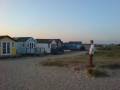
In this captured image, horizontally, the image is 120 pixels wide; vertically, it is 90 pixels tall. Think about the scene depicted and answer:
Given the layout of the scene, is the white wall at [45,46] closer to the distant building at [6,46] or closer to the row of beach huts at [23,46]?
the row of beach huts at [23,46]

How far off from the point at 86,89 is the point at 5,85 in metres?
3.94

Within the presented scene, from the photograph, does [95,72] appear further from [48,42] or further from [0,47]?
[48,42]

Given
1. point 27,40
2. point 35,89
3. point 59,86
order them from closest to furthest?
point 35,89, point 59,86, point 27,40

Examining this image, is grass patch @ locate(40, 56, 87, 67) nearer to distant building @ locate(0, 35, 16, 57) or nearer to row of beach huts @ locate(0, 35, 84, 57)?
distant building @ locate(0, 35, 16, 57)

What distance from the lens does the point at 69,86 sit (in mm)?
12961

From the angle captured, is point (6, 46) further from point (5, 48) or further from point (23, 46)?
point (23, 46)

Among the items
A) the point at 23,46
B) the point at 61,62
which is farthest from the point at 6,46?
the point at 61,62

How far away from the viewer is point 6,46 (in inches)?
1415

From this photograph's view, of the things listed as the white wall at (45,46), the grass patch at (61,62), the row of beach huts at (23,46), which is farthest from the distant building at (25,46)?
the grass patch at (61,62)

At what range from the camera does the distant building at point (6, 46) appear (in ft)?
116

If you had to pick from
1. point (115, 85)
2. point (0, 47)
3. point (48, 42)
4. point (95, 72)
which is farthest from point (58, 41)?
point (115, 85)

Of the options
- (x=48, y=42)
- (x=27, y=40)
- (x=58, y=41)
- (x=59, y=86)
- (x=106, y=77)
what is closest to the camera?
(x=59, y=86)

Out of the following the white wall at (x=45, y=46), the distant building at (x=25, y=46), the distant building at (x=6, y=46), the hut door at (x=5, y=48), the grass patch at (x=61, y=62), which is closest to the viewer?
the grass patch at (x=61, y=62)

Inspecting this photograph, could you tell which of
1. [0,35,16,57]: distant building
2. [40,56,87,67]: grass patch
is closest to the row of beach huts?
[0,35,16,57]: distant building
